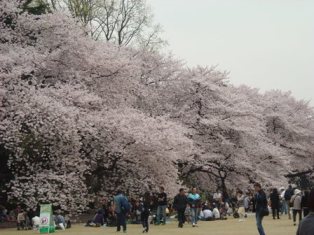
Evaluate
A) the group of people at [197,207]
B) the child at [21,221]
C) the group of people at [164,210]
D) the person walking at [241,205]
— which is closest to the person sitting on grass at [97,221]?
the group of people at [164,210]

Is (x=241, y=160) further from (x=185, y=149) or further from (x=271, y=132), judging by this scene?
(x=271, y=132)

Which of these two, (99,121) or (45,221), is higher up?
(99,121)

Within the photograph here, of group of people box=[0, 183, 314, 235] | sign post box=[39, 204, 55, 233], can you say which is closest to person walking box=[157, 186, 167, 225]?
group of people box=[0, 183, 314, 235]

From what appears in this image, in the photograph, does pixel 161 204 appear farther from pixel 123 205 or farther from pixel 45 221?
pixel 45 221

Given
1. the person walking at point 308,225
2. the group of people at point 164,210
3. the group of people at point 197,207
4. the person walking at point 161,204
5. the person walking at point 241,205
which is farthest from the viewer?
the person walking at point 241,205

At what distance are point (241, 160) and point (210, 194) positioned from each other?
5778 millimetres


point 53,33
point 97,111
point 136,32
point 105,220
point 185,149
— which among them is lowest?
point 105,220

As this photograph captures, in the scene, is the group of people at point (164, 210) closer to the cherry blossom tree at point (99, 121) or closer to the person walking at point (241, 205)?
the person walking at point (241, 205)

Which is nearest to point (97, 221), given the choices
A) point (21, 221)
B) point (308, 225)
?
point (21, 221)

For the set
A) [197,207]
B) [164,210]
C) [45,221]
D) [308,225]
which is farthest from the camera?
[197,207]

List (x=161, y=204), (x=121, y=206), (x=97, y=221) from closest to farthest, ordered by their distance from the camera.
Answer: (x=121, y=206) → (x=161, y=204) → (x=97, y=221)

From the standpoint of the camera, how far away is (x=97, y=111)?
95.2ft

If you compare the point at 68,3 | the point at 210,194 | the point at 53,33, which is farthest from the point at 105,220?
the point at 68,3

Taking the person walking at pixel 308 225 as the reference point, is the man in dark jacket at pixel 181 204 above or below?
above
